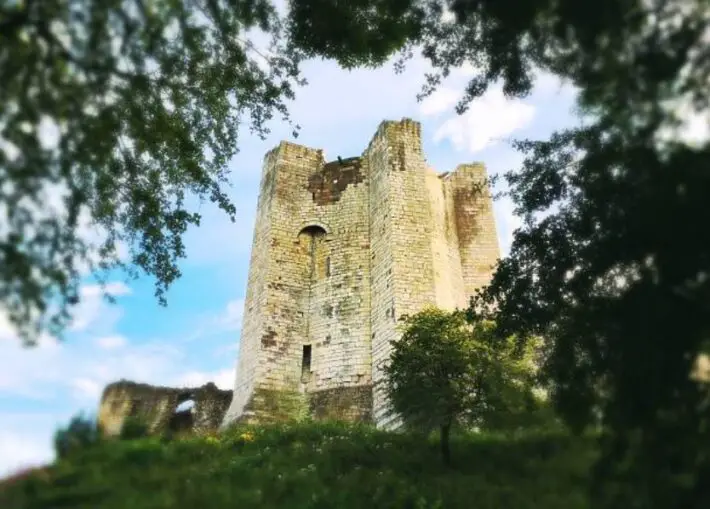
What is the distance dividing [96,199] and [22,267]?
3.47m

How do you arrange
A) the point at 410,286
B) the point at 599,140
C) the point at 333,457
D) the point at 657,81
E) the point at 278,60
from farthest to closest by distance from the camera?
the point at 410,286 → the point at 333,457 → the point at 278,60 → the point at 599,140 → the point at 657,81

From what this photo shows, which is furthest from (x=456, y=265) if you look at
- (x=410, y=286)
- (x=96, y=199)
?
(x=96, y=199)

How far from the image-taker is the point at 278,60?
8.94m

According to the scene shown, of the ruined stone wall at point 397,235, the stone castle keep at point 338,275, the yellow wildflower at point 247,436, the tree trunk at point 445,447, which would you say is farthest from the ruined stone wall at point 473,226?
the tree trunk at point 445,447

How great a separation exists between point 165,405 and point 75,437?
45.9 ft

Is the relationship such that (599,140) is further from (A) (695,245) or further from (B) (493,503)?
(B) (493,503)

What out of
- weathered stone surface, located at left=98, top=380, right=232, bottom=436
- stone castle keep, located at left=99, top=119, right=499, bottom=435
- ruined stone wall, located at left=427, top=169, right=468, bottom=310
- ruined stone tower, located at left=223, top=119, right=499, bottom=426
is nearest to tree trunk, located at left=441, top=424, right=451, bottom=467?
stone castle keep, located at left=99, top=119, right=499, bottom=435

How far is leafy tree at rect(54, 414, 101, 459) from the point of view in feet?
22.4

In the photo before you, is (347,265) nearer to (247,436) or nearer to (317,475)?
(247,436)

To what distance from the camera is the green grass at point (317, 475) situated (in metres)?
5.72

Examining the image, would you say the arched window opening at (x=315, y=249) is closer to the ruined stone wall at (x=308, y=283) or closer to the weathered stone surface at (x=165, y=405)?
the ruined stone wall at (x=308, y=283)

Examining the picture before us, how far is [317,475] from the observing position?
878cm

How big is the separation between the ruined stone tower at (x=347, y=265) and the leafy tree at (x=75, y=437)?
9565 millimetres

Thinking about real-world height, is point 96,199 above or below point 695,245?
above
